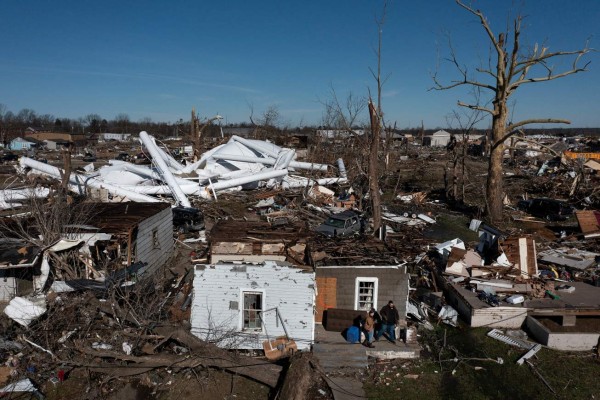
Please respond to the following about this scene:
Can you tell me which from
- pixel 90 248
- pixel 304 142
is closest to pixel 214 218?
pixel 90 248

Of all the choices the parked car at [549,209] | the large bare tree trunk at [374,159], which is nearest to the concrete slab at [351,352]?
the large bare tree trunk at [374,159]

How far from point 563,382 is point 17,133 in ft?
358

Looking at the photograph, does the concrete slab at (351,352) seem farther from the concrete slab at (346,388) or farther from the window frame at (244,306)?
the window frame at (244,306)

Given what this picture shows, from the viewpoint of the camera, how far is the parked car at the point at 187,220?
22.1 metres

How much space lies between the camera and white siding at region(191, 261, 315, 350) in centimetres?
1066

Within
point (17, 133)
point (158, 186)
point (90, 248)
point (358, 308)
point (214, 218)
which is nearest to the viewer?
point (358, 308)

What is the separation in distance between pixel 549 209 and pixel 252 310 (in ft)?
83.5

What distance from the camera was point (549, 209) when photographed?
93.3ft

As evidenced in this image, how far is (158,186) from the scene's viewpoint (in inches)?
1123

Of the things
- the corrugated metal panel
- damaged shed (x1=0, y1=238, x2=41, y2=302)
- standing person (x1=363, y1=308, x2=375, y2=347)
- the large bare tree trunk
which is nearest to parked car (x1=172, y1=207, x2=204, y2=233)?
the large bare tree trunk

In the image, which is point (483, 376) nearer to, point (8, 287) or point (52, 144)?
point (8, 287)

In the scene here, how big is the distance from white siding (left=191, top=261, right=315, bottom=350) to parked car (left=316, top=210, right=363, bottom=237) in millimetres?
9475

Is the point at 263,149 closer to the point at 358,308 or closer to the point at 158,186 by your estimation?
the point at 158,186

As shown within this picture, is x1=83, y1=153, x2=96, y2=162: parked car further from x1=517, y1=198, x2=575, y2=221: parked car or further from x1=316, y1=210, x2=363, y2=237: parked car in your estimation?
x1=517, y1=198, x2=575, y2=221: parked car
